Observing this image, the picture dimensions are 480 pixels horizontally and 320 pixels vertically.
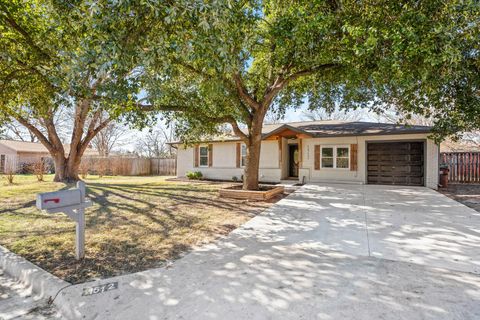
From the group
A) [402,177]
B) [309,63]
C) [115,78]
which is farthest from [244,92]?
[402,177]

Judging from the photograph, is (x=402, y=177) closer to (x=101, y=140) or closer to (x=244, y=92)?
(x=244, y=92)

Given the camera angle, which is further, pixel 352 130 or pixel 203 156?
pixel 203 156

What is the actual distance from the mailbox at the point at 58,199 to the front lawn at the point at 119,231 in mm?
859

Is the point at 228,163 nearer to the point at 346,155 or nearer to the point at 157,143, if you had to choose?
the point at 346,155

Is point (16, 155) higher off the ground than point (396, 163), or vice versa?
point (16, 155)

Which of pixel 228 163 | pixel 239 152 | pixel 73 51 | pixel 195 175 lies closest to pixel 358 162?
pixel 239 152

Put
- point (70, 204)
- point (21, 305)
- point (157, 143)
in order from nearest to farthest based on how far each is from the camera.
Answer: point (21, 305) < point (70, 204) < point (157, 143)

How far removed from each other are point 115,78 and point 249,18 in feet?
12.1

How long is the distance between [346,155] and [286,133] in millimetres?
3233

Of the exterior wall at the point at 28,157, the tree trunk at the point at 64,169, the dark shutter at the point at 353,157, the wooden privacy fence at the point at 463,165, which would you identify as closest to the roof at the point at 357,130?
the dark shutter at the point at 353,157

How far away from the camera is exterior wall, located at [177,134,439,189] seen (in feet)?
36.5

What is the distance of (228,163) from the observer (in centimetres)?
1528

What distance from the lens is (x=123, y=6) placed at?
3148 mm

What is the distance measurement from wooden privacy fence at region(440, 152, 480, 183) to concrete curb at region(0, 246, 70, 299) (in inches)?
666
